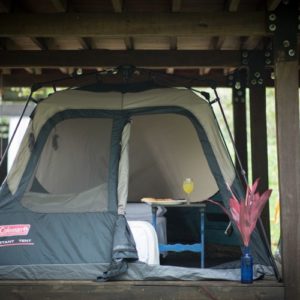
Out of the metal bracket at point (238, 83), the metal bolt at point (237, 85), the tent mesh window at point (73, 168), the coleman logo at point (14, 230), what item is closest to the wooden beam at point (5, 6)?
the tent mesh window at point (73, 168)

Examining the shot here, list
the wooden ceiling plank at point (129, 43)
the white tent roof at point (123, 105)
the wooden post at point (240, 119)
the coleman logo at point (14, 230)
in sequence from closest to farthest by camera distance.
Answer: the coleman logo at point (14, 230), the white tent roof at point (123, 105), the wooden ceiling plank at point (129, 43), the wooden post at point (240, 119)

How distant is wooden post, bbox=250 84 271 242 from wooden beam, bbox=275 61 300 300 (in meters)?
2.08

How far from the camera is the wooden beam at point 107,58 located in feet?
18.2

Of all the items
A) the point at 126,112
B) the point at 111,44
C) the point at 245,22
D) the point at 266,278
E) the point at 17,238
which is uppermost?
the point at 111,44

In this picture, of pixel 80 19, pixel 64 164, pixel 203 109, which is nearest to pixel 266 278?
pixel 203 109

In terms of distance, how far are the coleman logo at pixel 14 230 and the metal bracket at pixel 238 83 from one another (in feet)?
11.3

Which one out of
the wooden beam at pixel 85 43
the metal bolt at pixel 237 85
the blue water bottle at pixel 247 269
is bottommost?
the blue water bottle at pixel 247 269

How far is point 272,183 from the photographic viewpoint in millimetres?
14117

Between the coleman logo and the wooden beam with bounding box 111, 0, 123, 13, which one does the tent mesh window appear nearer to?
the coleman logo

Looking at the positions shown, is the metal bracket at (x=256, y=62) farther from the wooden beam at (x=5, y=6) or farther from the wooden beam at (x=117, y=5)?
the wooden beam at (x=5, y=6)

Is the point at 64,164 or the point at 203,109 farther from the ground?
the point at 203,109

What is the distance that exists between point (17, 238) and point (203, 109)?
189 centimetres

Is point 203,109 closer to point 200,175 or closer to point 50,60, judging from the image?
point 200,175

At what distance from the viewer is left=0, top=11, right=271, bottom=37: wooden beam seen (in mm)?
3994
